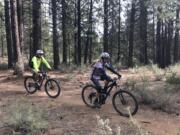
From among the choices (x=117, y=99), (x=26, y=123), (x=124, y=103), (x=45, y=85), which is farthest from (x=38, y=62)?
(x=26, y=123)

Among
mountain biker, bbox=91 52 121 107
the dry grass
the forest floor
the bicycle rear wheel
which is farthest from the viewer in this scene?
the bicycle rear wheel

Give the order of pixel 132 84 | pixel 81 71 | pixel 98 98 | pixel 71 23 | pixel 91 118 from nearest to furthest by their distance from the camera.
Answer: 1. pixel 91 118
2. pixel 98 98
3. pixel 132 84
4. pixel 81 71
5. pixel 71 23

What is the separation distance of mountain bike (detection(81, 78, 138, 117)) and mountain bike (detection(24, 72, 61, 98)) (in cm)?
194

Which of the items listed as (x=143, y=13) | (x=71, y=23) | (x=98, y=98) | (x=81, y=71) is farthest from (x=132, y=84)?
(x=143, y=13)

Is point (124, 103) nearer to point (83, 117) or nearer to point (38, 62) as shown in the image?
point (83, 117)

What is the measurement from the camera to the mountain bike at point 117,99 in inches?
382

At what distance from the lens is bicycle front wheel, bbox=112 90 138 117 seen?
31.6 ft

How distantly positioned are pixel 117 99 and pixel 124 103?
302mm

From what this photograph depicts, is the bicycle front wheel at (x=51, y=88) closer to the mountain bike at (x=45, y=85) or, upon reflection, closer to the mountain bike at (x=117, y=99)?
the mountain bike at (x=45, y=85)

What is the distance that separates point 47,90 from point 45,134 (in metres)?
5.17

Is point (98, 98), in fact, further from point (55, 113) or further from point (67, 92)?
point (67, 92)

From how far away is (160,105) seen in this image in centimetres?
1084

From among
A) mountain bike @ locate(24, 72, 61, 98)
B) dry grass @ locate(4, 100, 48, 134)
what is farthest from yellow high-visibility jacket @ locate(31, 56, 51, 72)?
dry grass @ locate(4, 100, 48, 134)

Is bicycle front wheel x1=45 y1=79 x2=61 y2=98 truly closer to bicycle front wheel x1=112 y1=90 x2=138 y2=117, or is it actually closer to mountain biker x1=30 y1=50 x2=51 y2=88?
mountain biker x1=30 y1=50 x2=51 y2=88
